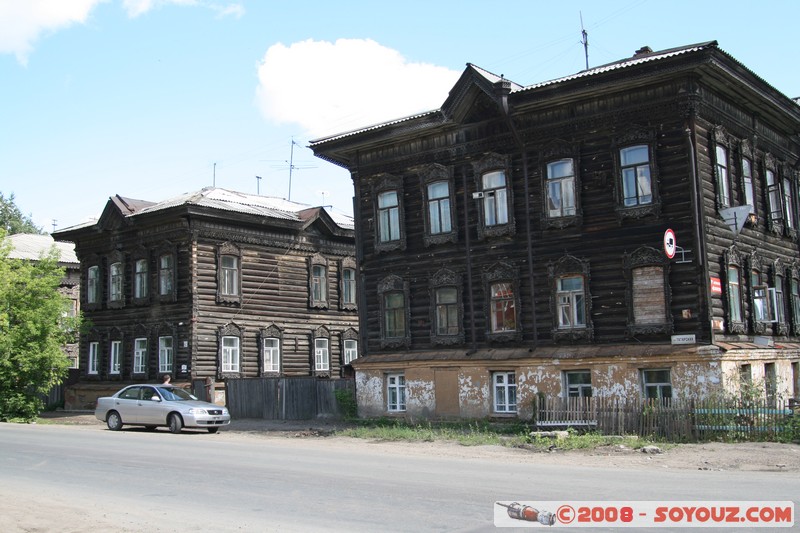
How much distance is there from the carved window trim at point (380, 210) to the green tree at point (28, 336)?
15632 mm

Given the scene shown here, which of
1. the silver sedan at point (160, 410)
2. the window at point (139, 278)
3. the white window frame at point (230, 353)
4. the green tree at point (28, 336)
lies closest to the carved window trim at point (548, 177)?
the silver sedan at point (160, 410)

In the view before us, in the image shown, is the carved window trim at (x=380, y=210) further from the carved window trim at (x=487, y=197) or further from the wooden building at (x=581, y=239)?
the carved window trim at (x=487, y=197)

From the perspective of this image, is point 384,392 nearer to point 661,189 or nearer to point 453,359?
point 453,359

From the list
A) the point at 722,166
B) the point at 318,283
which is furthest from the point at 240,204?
the point at 722,166

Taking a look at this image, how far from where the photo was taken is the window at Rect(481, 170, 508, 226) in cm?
2647

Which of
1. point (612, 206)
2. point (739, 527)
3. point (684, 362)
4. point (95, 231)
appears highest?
point (95, 231)

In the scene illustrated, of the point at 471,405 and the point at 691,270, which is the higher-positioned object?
the point at 691,270

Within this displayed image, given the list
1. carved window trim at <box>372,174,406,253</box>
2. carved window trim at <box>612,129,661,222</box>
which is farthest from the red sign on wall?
carved window trim at <box>372,174,406,253</box>

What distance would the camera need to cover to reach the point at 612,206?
24000 mm

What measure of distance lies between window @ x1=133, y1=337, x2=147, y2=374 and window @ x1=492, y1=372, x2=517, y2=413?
739 inches

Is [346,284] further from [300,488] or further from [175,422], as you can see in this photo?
[300,488]

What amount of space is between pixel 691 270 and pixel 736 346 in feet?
7.73

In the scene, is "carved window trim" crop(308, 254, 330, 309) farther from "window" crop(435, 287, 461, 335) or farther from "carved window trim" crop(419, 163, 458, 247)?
"window" crop(435, 287, 461, 335)

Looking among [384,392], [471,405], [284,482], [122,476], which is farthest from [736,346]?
[122,476]
